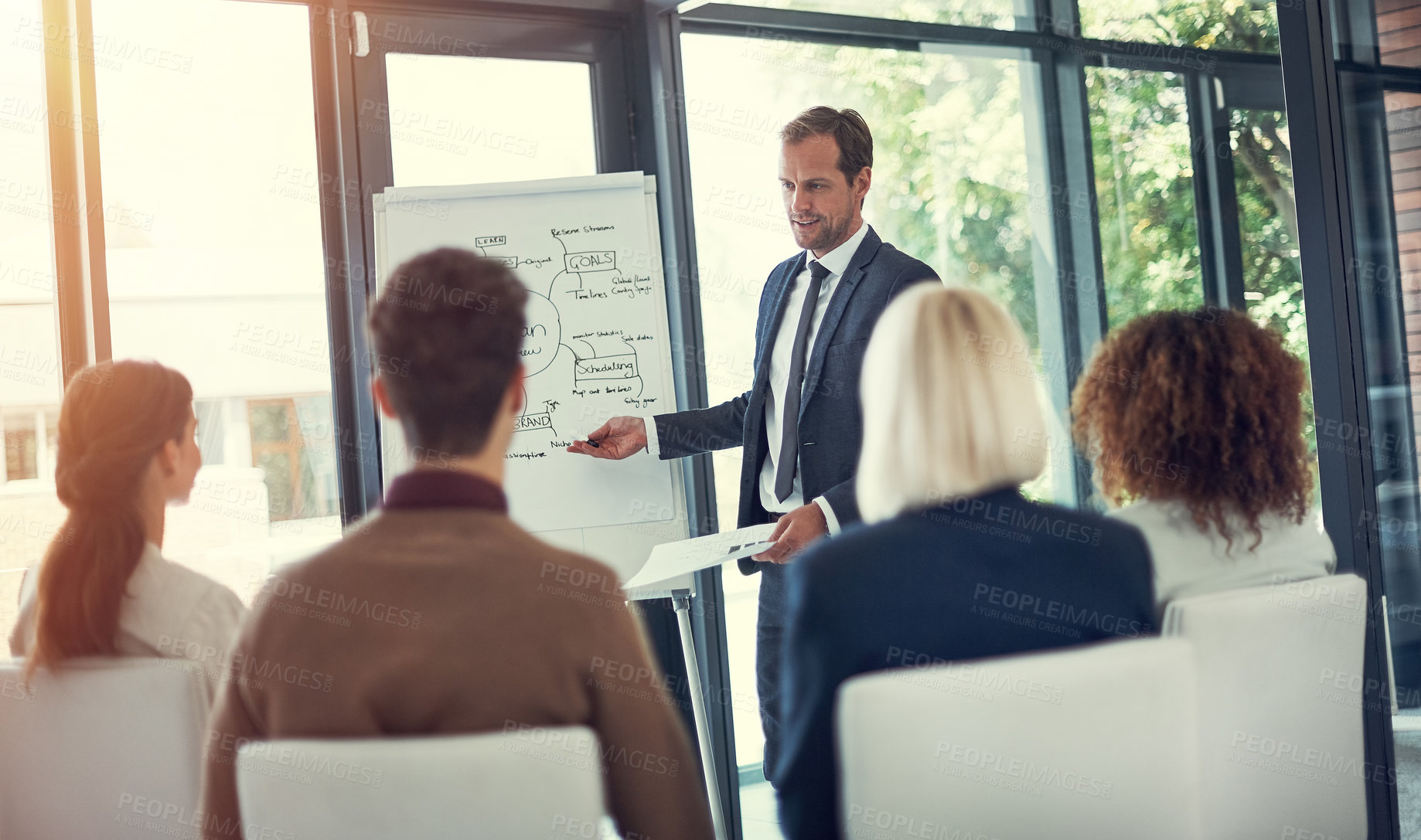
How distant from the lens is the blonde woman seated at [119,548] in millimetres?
1470

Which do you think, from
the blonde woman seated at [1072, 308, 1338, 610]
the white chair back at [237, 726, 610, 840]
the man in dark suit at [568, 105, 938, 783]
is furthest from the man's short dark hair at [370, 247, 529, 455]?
the man in dark suit at [568, 105, 938, 783]

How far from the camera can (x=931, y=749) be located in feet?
4.12

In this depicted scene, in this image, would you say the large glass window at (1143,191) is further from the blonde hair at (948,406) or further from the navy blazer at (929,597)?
the navy blazer at (929,597)

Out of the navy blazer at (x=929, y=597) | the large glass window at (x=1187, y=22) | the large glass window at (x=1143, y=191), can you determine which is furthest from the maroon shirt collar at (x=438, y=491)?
the large glass window at (x=1143, y=191)

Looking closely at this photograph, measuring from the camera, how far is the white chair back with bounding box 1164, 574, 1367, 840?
1.46 meters

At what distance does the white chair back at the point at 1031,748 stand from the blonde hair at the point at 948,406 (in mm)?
261

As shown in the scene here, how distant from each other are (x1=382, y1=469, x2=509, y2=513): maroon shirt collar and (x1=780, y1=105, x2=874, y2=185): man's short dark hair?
1749 millimetres

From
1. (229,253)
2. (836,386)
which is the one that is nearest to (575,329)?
(836,386)

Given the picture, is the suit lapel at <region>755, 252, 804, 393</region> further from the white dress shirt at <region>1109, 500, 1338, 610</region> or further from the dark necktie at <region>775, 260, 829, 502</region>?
the white dress shirt at <region>1109, 500, 1338, 610</region>

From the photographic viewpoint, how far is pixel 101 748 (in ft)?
4.54

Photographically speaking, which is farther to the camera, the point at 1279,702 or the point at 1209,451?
the point at 1209,451

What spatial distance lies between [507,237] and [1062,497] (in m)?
1.94

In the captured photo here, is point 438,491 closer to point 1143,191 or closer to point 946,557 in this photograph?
point 946,557

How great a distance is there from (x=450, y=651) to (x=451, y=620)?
0.03 metres
